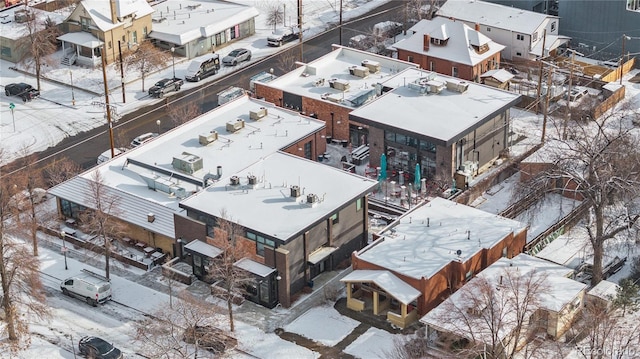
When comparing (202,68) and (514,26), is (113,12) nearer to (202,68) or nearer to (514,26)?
(202,68)

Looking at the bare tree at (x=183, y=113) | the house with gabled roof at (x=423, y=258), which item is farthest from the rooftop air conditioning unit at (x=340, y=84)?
the house with gabled roof at (x=423, y=258)

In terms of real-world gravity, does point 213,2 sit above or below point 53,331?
above

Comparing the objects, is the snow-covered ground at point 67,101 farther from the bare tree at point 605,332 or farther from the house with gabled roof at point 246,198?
the bare tree at point 605,332

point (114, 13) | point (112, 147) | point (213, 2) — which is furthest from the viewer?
point (213, 2)

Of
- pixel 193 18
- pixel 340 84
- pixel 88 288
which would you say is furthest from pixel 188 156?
pixel 193 18

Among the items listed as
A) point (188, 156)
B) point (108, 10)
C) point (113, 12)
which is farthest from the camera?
point (108, 10)

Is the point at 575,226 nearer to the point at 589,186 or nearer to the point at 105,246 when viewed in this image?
the point at 589,186

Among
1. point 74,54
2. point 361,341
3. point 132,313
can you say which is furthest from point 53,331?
point 74,54
